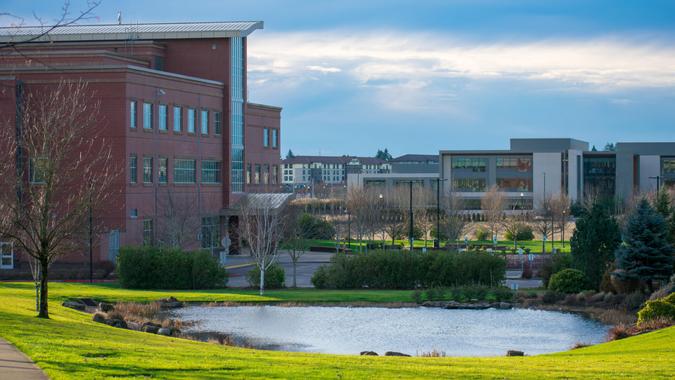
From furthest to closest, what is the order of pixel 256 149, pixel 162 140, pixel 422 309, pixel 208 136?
pixel 256 149
pixel 208 136
pixel 162 140
pixel 422 309

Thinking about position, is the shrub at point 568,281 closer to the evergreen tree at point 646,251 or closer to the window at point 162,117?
the evergreen tree at point 646,251

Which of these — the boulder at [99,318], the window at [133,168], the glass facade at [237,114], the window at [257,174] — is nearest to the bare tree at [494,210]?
the window at [257,174]

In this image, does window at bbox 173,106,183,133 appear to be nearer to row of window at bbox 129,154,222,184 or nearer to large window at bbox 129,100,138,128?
row of window at bbox 129,154,222,184

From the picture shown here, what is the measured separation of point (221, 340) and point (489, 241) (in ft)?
195

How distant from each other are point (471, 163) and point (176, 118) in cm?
6671

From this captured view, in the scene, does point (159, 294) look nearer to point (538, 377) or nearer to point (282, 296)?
point (282, 296)

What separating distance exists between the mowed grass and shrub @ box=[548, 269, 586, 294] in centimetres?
1545

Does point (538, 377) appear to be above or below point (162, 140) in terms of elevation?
below

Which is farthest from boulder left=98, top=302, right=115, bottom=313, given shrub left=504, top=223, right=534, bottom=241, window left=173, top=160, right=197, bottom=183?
shrub left=504, top=223, right=534, bottom=241

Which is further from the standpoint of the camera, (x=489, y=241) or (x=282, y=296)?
(x=489, y=241)

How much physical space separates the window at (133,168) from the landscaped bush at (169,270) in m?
12.7

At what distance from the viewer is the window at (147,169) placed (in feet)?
210

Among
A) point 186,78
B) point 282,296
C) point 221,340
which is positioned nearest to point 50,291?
point 282,296

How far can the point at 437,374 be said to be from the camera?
59.3 feet
